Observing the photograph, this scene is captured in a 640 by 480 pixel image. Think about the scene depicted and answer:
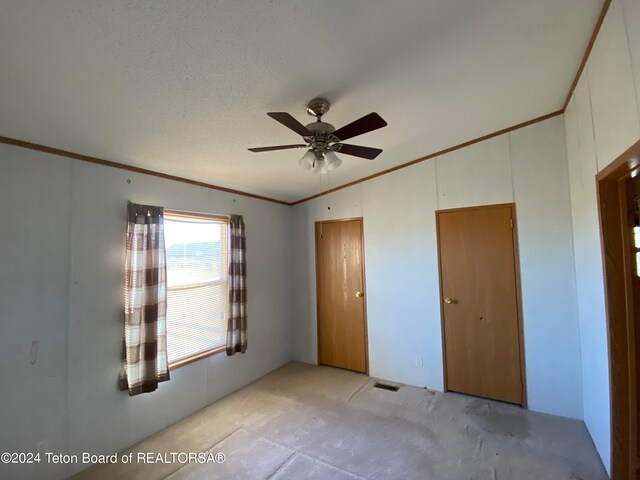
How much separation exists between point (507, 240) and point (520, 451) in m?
1.85

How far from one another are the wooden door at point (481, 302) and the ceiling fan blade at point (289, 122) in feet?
7.20

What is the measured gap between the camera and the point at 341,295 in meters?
4.02

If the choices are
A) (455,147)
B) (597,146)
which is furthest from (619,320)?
(455,147)

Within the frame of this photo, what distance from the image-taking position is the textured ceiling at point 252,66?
1229 millimetres

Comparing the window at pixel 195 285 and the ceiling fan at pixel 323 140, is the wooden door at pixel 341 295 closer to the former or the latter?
the window at pixel 195 285

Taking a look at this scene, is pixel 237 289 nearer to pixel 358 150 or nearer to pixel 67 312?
pixel 67 312

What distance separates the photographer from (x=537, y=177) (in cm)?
286

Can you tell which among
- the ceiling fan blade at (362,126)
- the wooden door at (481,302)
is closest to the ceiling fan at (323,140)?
the ceiling fan blade at (362,126)

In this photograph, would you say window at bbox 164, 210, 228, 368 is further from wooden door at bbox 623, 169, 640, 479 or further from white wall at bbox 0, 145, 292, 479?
wooden door at bbox 623, 169, 640, 479

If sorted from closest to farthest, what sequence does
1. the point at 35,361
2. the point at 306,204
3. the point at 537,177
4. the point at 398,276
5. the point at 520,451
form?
the point at 35,361 < the point at 520,451 < the point at 537,177 < the point at 398,276 < the point at 306,204

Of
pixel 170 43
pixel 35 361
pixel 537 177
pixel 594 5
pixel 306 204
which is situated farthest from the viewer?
pixel 306 204

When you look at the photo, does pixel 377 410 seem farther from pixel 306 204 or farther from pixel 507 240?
pixel 306 204

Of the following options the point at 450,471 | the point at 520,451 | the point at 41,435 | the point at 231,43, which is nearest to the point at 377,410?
the point at 450,471

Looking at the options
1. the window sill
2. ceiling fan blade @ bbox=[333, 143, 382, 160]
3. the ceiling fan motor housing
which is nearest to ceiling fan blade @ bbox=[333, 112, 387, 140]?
ceiling fan blade @ bbox=[333, 143, 382, 160]
